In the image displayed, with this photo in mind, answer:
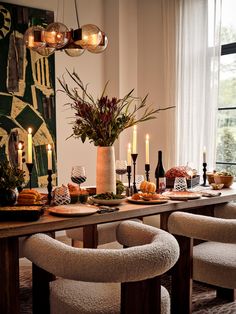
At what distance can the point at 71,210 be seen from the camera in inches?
82.7

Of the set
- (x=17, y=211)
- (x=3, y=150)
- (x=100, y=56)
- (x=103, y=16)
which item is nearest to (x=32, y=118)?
(x=3, y=150)

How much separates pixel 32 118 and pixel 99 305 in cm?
284

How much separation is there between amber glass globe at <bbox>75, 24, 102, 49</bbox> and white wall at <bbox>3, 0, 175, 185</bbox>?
195 cm

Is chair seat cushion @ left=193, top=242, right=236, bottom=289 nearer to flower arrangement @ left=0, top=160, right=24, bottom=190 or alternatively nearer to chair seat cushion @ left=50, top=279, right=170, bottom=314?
chair seat cushion @ left=50, top=279, right=170, bottom=314

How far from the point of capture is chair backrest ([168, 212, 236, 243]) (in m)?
2.07

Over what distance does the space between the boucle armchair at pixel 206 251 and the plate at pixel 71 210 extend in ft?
1.52

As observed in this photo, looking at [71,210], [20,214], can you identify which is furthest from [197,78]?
[20,214]

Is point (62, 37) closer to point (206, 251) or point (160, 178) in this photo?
point (160, 178)

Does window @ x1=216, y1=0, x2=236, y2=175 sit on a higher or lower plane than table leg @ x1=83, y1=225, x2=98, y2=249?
higher

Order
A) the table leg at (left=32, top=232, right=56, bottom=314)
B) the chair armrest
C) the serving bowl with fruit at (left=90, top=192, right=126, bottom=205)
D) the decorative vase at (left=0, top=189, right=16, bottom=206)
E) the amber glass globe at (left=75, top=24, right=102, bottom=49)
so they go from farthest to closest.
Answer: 1. the chair armrest
2. the amber glass globe at (left=75, top=24, right=102, bottom=49)
3. the serving bowl with fruit at (left=90, top=192, right=126, bottom=205)
4. the decorative vase at (left=0, top=189, right=16, bottom=206)
5. the table leg at (left=32, top=232, right=56, bottom=314)

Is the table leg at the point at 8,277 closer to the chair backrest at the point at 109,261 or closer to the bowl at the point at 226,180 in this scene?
the chair backrest at the point at 109,261

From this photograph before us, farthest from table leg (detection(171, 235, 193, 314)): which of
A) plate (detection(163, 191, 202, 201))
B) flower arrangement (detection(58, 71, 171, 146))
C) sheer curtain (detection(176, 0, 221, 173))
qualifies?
sheer curtain (detection(176, 0, 221, 173))

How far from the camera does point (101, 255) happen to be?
1462 mm

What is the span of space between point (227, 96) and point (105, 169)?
214 cm
